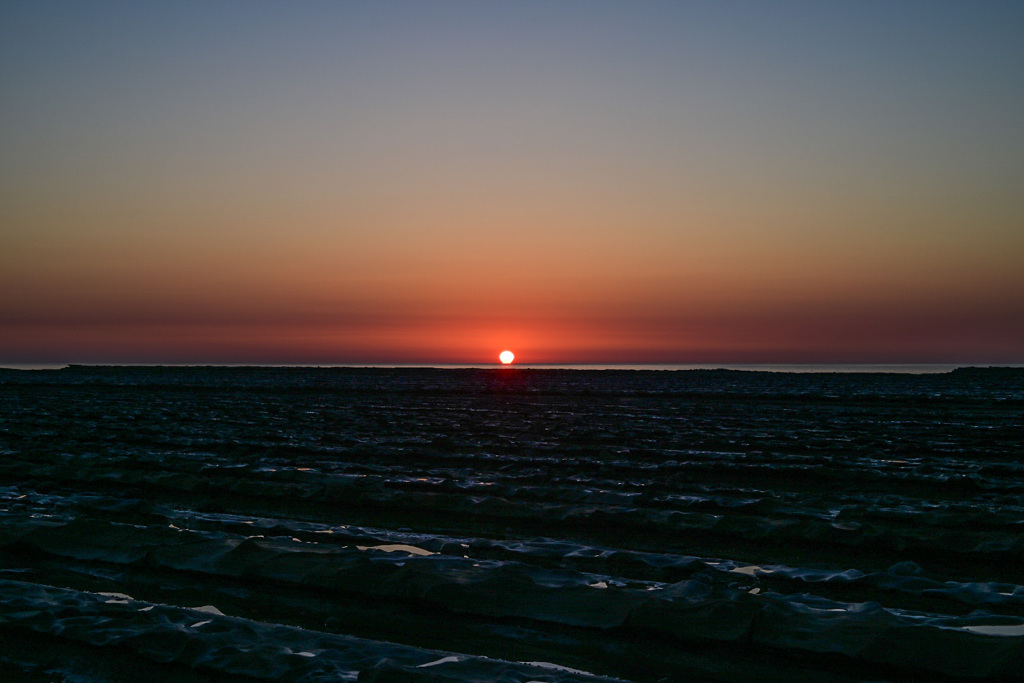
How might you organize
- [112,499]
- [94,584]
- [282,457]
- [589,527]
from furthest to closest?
[282,457]
[112,499]
[589,527]
[94,584]

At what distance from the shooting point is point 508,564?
7.18m

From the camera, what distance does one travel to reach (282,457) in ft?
53.5

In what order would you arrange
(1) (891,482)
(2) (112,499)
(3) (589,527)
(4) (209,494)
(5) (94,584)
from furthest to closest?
1. (1) (891,482)
2. (4) (209,494)
3. (2) (112,499)
4. (3) (589,527)
5. (5) (94,584)

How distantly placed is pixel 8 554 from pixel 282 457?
8.37 metres

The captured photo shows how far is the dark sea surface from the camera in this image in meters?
5.27

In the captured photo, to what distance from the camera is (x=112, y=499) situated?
1064 centimetres

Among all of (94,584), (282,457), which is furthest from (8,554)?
(282,457)

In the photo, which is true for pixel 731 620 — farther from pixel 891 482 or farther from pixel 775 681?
pixel 891 482

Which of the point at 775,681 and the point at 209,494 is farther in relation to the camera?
the point at 209,494

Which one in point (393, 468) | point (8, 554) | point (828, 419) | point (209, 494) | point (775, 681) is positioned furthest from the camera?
point (828, 419)

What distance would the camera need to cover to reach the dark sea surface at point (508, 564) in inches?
207

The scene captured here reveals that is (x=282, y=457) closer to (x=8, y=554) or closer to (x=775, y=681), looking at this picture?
(x=8, y=554)

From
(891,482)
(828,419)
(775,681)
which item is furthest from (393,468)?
(828,419)

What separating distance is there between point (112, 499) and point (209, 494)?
1470mm
